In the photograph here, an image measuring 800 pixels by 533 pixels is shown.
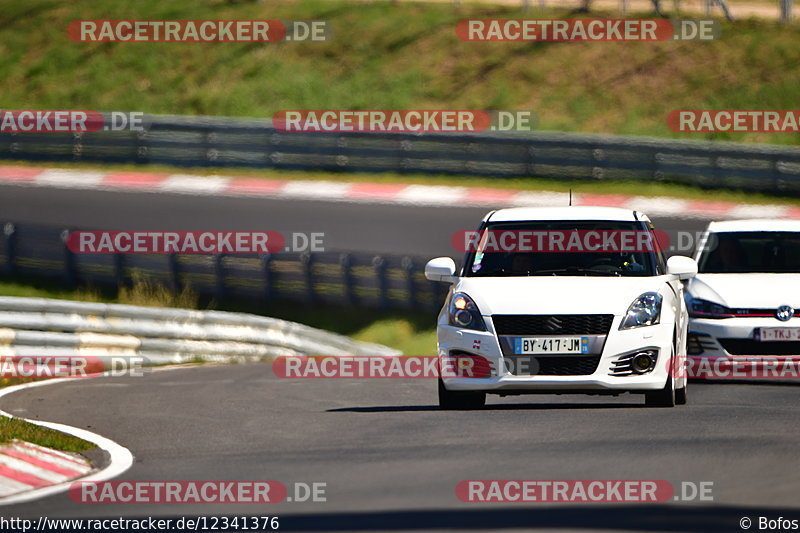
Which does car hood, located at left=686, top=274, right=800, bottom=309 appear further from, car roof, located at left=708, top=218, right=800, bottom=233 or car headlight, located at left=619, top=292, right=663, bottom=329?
car headlight, located at left=619, top=292, right=663, bottom=329

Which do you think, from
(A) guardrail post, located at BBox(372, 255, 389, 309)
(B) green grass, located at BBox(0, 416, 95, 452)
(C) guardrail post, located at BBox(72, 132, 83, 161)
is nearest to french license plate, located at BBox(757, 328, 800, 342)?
(B) green grass, located at BBox(0, 416, 95, 452)

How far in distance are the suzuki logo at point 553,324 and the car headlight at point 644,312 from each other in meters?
0.43

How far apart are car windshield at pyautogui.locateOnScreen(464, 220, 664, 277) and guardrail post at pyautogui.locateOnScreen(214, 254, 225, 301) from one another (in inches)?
408

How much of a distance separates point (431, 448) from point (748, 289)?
4936 mm

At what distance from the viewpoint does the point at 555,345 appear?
10.5m

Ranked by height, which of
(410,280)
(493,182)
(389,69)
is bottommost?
(410,280)

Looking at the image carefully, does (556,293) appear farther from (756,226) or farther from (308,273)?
(308,273)

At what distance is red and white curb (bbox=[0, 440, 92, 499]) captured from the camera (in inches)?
340

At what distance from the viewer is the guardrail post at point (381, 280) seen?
20.6 metres

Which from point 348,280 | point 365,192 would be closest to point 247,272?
point 348,280

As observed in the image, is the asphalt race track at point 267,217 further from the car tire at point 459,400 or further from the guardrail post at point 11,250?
the car tire at point 459,400

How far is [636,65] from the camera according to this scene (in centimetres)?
3319

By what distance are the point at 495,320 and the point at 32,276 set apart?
514 inches

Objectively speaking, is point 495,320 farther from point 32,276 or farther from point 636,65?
point 636,65
